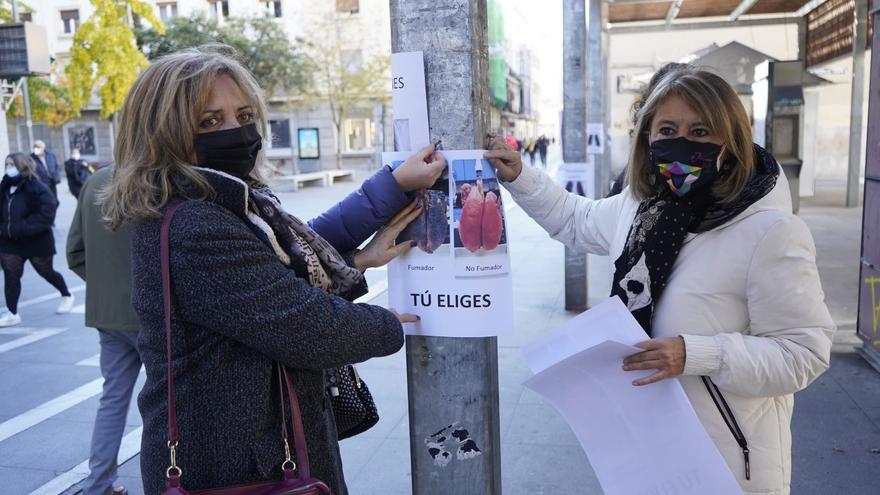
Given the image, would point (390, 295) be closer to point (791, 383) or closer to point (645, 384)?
point (645, 384)

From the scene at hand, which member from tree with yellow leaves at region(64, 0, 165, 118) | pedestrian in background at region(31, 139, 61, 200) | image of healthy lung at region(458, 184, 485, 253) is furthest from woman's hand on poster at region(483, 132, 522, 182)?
tree with yellow leaves at region(64, 0, 165, 118)

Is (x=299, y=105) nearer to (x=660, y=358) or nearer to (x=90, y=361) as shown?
(x=90, y=361)

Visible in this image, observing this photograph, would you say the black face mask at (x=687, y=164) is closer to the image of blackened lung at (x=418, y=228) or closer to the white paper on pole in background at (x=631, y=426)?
the white paper on pole in background at (x=631, y=426)

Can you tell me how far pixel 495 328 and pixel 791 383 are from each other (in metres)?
0.76

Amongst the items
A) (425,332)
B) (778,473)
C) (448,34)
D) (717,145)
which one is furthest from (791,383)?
(448,34)

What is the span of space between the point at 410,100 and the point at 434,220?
1.07 feet

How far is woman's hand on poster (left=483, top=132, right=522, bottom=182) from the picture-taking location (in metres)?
2.09

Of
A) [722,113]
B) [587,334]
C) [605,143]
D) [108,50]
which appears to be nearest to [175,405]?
[587,334]

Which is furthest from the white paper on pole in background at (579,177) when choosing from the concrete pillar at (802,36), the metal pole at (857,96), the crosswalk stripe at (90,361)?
the concrete pillar at (802,36)

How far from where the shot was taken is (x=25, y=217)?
25.7 ft

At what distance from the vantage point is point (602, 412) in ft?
6.48

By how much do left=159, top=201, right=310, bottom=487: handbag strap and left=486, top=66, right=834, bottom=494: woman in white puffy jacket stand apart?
0.82 meters

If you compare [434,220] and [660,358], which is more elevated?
[434,220]

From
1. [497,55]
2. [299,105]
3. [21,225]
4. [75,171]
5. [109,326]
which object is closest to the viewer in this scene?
[109,326]
